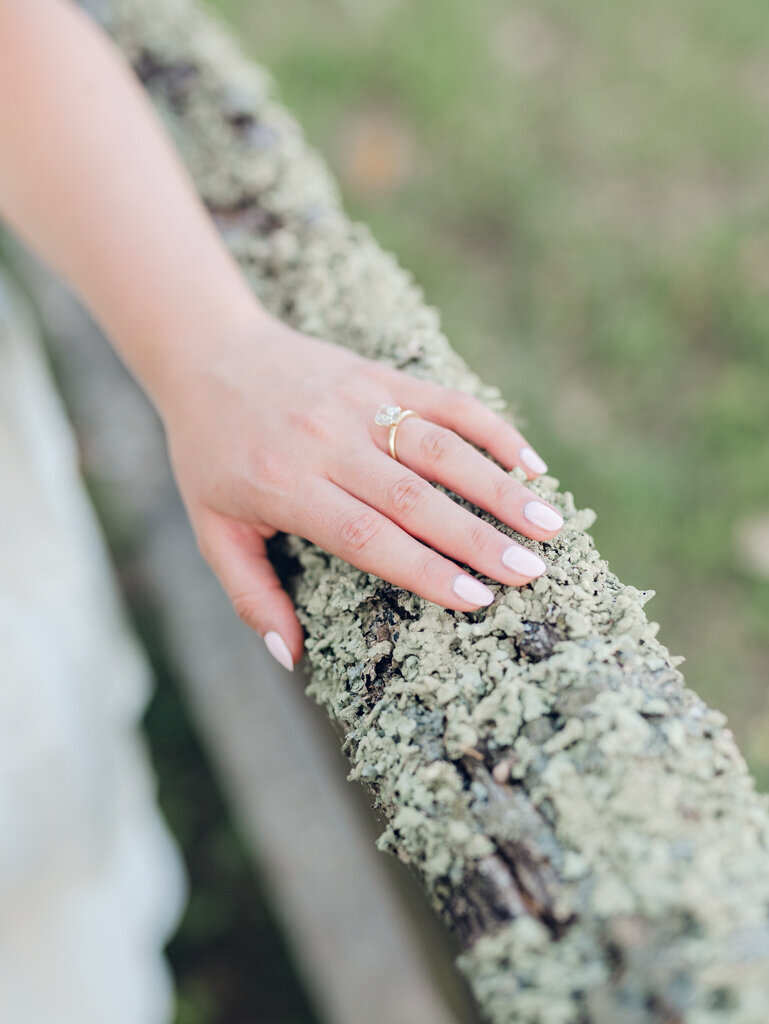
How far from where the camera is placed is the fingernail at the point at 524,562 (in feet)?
3.86

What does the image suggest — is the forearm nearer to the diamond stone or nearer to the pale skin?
the pale skin

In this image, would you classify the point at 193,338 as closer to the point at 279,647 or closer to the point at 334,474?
the point at 334,474

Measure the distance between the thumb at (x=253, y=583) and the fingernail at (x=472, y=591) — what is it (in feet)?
1.21

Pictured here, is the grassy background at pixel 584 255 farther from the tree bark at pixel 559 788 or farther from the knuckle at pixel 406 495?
the tree bark at pixel 559 788

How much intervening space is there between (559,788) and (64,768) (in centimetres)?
160

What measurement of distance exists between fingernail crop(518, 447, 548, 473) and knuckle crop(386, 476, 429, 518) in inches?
7.0

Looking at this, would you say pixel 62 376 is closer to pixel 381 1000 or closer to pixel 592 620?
pixel 381 1000

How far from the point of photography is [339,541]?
1.34m

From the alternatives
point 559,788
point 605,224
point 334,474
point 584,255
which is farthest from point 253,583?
point 605,224

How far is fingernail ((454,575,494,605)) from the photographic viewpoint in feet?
3.90

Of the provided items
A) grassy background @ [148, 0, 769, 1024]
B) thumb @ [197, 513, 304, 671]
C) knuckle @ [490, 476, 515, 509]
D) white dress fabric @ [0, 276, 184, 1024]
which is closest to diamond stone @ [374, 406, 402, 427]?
knuckle @ [490, 476, 515, 509]

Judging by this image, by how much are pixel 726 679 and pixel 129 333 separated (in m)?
2.22

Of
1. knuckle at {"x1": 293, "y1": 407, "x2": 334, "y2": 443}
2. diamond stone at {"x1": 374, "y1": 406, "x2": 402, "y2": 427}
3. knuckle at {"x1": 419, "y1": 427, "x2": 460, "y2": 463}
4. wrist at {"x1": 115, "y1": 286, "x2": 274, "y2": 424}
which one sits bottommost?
knuckle at {"x1": 419, "y1": 427, "x2": 460, "y2": 463}

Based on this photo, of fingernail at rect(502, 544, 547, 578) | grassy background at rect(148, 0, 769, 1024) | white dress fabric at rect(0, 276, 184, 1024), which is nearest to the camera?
fingernail at rect(502, 544, 547, 578)
